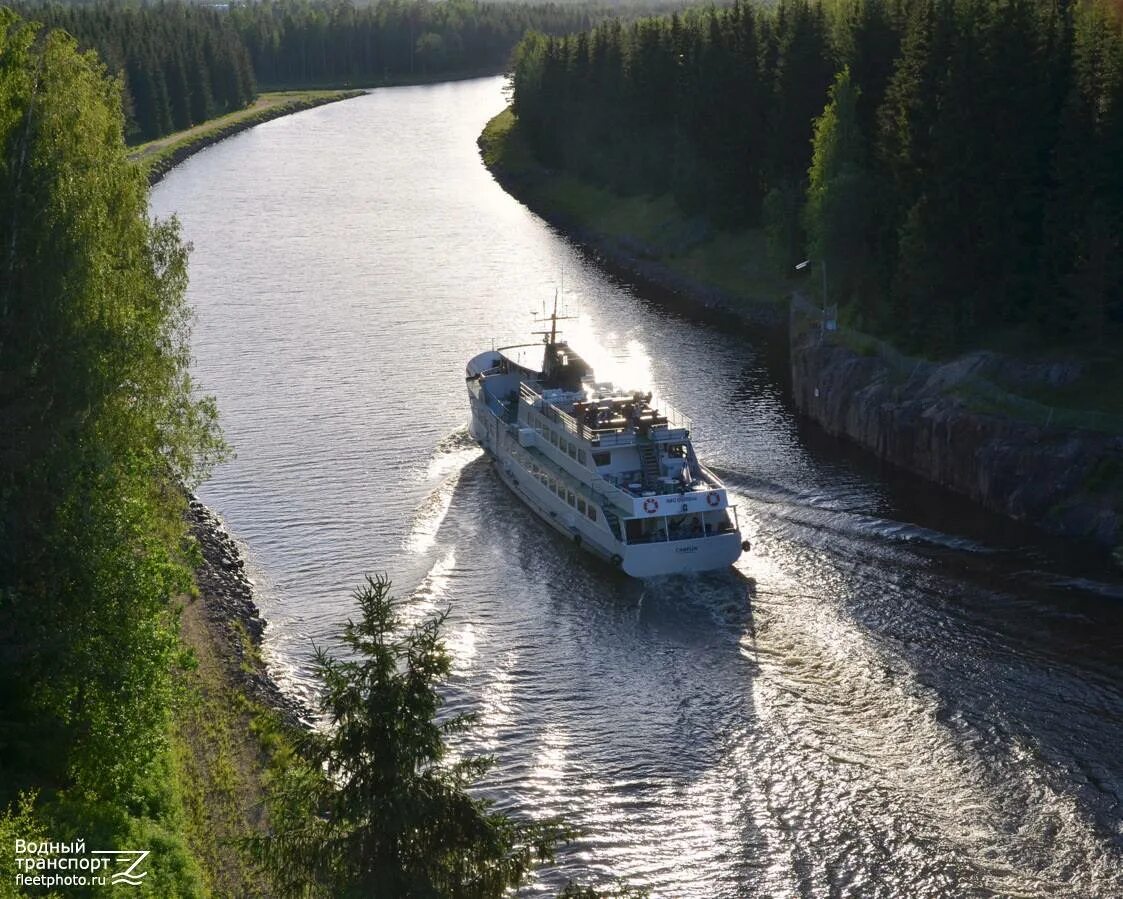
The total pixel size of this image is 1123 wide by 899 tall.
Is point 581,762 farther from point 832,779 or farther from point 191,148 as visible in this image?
point 191,148

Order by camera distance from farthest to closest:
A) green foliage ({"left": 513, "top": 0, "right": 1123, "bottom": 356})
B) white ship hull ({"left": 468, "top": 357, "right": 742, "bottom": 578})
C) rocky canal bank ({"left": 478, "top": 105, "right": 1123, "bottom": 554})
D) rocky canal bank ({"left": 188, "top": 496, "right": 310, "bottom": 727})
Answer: green foliage ({"left": 513, "top": 0, "right": 1123, "bottom": 356}), rocky canal bank ({"left": 478, "top": 105, "right": 1123, "bottom": 554}), white ship hull ({"left": 468, "top": 357, "right": 742, "bottom": 578}), rocky canal bank ({"left": 188, "top": 496, "right": 310, "bottom": 727})

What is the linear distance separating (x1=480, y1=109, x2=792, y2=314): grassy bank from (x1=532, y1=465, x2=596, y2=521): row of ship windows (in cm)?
3870

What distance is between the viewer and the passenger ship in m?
57.8

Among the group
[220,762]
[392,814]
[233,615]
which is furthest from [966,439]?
[392,814]

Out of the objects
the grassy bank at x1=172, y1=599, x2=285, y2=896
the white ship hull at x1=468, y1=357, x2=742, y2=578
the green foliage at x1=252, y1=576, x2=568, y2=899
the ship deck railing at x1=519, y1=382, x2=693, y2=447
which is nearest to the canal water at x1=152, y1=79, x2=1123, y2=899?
the white ship hull at x1=468, y1=357, x2=742, y2=578

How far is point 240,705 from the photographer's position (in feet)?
146

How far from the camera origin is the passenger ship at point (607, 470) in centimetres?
5778

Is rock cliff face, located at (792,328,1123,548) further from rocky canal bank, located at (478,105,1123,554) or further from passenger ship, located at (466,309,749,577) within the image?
passenger ship, located at (466,309,749,577)

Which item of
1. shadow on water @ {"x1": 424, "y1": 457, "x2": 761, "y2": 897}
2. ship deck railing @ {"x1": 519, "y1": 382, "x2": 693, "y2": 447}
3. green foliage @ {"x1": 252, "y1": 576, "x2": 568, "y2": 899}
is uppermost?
green foliage @ {"x1": 252, "y1": 576, "x2": 568, "y2": 899}

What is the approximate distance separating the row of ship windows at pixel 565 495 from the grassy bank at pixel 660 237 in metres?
38.7

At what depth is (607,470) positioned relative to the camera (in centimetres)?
6200

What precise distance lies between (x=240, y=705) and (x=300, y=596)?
1197cm

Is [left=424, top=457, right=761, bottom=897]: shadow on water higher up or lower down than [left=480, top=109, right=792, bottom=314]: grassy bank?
lower down

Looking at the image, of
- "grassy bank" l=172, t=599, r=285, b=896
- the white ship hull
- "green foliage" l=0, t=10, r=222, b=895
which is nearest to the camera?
"green foliage" l=0, t=10, r=222, b=895
